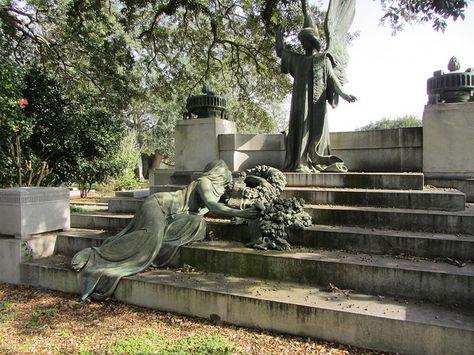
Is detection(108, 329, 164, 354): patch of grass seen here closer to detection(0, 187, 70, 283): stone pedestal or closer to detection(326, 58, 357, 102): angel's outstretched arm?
detection(0, 187, 70, 283): stone pedestal

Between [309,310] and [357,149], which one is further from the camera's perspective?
[357,149]

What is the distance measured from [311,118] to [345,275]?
3386 millimetres

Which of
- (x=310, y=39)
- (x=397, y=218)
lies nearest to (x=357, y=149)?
(x=310, y=39)

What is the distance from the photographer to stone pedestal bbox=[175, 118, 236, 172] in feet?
23.0

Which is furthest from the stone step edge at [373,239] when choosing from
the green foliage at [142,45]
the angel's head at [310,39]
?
the green foliage at [142,45]

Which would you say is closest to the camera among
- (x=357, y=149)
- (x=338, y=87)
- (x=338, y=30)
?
(x=338, y=87)

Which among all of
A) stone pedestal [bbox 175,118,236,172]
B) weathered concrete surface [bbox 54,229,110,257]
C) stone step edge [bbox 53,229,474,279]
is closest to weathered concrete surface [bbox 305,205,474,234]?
stone step edge [bbox 53,229,474,279]

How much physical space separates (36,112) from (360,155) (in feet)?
23.7

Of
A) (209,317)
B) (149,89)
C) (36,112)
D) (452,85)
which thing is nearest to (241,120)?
(149,89)

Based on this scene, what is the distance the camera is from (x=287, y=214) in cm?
441

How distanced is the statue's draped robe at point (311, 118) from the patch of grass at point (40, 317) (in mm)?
4190

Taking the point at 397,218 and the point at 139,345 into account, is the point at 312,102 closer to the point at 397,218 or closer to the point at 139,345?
Result: the point at 397,218

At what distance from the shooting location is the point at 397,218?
4.38m

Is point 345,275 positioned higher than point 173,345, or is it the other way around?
point 345,275
